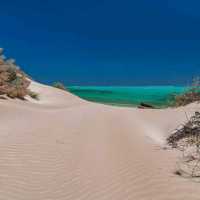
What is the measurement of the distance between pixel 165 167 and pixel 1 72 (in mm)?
15236

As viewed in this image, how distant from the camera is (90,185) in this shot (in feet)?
16.4

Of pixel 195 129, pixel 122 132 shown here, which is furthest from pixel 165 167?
pixel 122 132

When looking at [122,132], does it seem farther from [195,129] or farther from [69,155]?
[69,155]

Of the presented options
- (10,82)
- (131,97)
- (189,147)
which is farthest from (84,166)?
(131,97)

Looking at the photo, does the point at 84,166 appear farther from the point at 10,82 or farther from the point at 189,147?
the point at 10,82

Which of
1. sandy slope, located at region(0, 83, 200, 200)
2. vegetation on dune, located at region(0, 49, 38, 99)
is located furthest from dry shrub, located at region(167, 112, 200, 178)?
vegetation on dune, located at region(0, 49, 38, 99)

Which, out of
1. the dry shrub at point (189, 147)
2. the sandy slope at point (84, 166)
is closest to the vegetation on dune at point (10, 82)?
the sandy slope at point (84, 166)

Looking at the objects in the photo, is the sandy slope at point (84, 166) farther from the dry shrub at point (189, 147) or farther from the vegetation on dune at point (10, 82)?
the vegetation on dune at point (10, 82)

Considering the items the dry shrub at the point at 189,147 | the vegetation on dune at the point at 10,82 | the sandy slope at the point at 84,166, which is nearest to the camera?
the sandy slope at the point at 84,166

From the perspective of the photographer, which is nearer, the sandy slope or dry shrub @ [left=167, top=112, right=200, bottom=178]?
the sandy slope

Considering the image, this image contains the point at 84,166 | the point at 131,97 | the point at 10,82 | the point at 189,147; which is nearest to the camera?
the point at 84,166

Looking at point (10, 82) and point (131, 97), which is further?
point (131, 97)

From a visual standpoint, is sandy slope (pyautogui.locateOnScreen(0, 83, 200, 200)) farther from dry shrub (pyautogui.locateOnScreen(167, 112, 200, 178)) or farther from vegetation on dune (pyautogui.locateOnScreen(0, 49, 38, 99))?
vegetation on dune (pyautogui.locateOnScreen(0, 49, 38, 99))

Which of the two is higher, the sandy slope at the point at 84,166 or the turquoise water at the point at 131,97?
the turquoise water at the point at 131,97
